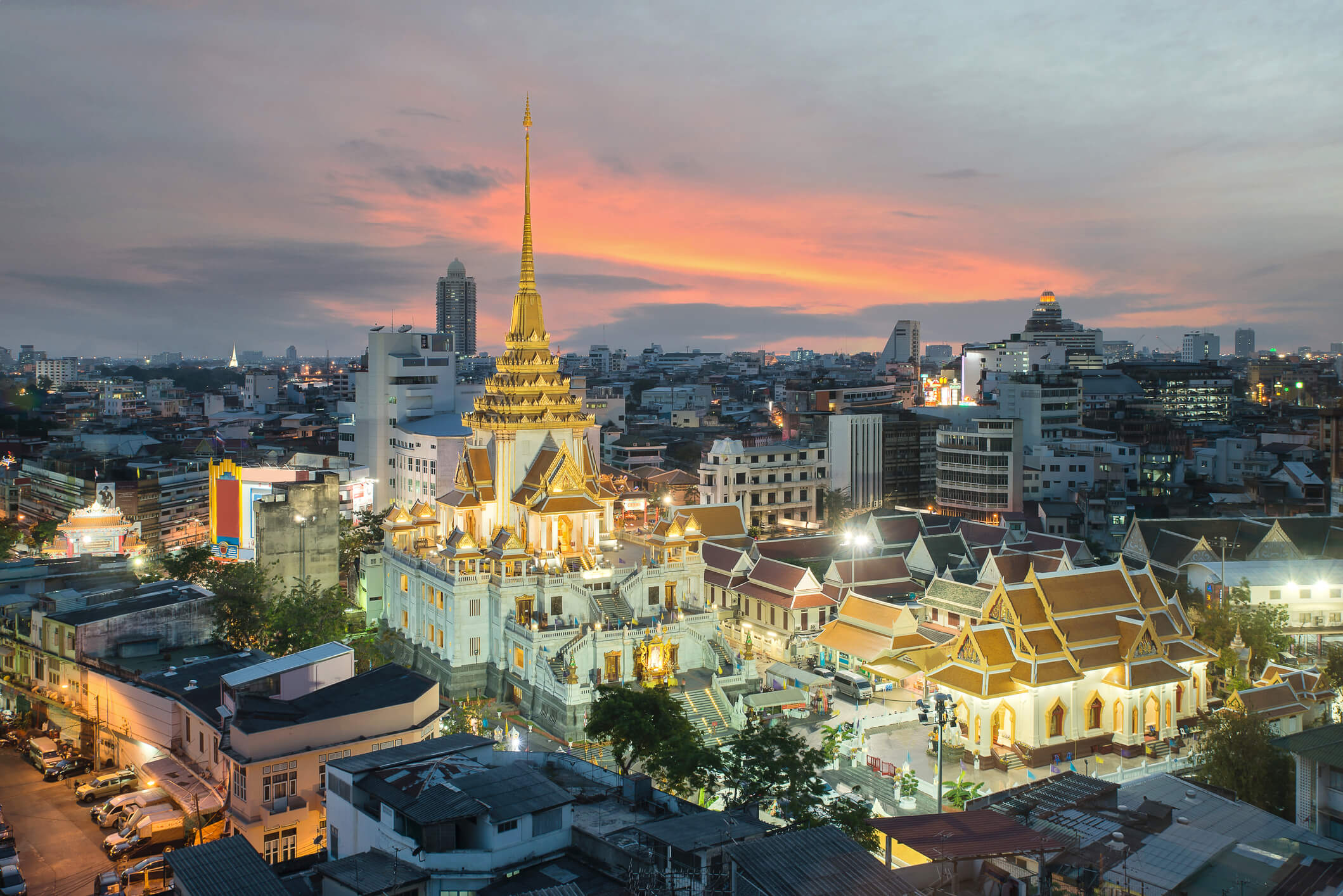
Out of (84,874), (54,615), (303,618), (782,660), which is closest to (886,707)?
(782,660)

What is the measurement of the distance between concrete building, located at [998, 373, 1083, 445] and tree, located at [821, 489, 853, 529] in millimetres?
17675

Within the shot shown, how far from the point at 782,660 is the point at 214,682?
24.5 meters

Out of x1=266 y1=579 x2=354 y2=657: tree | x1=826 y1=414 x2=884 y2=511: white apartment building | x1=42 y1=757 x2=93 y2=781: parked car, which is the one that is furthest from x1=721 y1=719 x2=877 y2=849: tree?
x1=826 y1=414 x2=884 y2=511: white apartment building

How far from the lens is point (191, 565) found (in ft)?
174

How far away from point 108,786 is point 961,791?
1016 inches

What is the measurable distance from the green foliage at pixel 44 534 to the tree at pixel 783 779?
5390cm

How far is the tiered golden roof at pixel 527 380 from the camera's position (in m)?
48.8

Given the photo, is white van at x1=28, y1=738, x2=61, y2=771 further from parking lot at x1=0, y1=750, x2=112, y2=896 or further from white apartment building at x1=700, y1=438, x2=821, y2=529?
white apartment building at x1=700, y1=438, x2=821, y2=529

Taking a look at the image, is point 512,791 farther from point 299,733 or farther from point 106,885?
point 106,885

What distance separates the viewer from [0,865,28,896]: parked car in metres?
26.6

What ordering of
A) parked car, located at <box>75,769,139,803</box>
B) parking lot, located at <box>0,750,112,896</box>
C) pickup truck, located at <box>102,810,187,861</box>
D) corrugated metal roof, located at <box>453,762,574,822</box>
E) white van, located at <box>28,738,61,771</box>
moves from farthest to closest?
white van, located at <box>28,738,61,771</box> → parked car, located at <box>75,769,139,803</box> → pickup truck, located at <box>102,810,187,861</box> → parking lot, located at <box>0,750,112,896</box> → corrugated metal roof, located at <box>453,762,574,822</box>

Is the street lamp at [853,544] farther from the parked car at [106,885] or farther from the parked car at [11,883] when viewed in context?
the parked car at [11,883]

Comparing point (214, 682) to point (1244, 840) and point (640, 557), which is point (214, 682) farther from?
point (1244, 840)

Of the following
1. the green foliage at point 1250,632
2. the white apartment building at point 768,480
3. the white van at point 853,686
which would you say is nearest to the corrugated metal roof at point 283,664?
the white van at point 853,686
